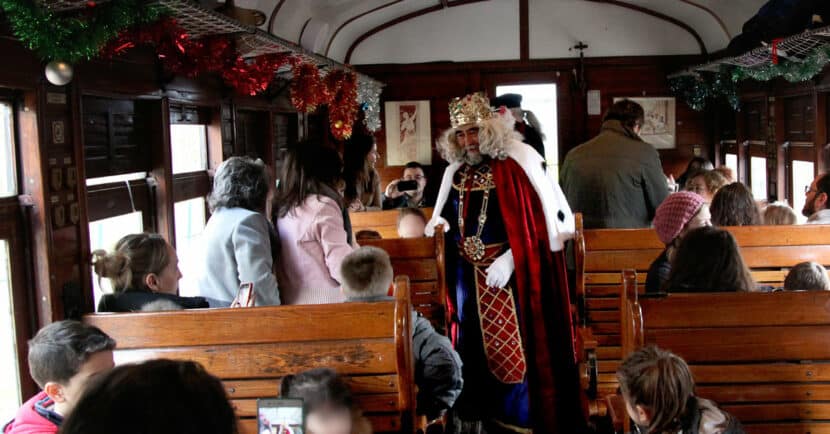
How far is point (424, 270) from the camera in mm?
4613

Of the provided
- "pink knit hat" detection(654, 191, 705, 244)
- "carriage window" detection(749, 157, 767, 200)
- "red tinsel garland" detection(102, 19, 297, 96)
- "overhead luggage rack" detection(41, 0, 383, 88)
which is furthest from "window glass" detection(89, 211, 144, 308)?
"carriage window" detection(749, 157, 767, 200)

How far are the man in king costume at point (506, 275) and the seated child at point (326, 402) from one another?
2.03m

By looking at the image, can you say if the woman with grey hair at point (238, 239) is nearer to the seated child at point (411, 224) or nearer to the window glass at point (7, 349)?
the window glass at point (7, 349)

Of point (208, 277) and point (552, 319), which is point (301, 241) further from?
point (552, 319)

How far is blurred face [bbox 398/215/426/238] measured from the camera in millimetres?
5332

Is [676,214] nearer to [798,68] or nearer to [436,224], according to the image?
[436,224]

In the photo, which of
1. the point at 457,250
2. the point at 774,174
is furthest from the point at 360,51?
the point at 457,250

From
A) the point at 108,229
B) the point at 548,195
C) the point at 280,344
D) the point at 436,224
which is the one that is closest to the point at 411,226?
the point at 436,224

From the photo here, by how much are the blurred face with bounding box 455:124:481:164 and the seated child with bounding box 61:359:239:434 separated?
3.57 m

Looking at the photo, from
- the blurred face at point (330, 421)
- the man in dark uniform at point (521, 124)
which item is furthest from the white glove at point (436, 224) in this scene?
the blurred face at point (330, 421)

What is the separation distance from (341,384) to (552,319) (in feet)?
7.49

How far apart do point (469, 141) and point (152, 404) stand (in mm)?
3662

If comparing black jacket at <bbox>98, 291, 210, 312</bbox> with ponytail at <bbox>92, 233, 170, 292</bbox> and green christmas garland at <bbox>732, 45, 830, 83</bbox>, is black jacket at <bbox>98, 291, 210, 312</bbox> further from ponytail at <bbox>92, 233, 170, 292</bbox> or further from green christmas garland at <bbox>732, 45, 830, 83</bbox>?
green christmas garland at <bbox>732, 45, 830, 83</bbox>

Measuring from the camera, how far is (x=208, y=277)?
365 cm
